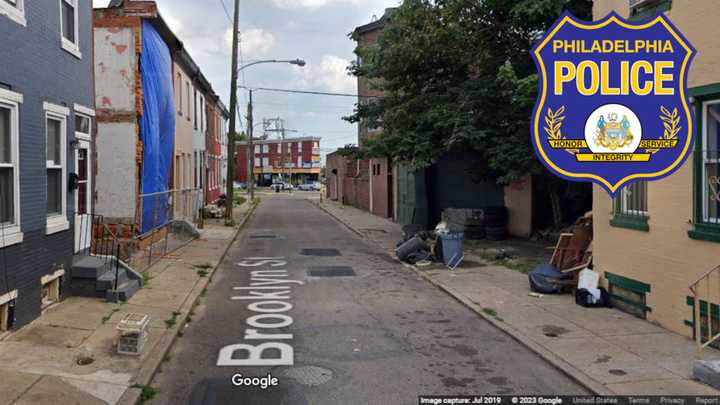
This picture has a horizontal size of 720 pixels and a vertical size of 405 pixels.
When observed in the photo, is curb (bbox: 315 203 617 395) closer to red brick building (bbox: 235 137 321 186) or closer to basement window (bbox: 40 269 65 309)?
basement window (bbox: 40 269 65 309)

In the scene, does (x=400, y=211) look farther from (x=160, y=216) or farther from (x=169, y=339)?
(x=169, y=339)

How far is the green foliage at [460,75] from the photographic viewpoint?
15.1 metres

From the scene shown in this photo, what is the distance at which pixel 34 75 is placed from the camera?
847 centimetres

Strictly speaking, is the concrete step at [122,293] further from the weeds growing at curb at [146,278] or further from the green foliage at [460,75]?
the green foliage at [460,75]

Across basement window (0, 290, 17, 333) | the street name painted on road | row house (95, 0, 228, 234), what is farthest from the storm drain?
basement window (0, 290, 17, 333)

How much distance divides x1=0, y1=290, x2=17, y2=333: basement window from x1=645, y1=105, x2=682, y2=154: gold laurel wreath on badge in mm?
7479

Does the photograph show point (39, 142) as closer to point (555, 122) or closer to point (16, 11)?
point (16, 11)

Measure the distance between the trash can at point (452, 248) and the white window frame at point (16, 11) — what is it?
32.0 ft

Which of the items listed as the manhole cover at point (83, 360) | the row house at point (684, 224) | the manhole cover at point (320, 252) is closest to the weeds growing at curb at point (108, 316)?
the manhole cover at point (83, 360)

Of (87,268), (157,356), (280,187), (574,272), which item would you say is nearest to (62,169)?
(87,268)

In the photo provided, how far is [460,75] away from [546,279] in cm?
833

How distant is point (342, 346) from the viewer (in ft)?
25.7

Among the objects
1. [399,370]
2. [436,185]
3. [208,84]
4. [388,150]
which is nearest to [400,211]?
[436,185]

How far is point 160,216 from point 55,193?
19.7 ft
